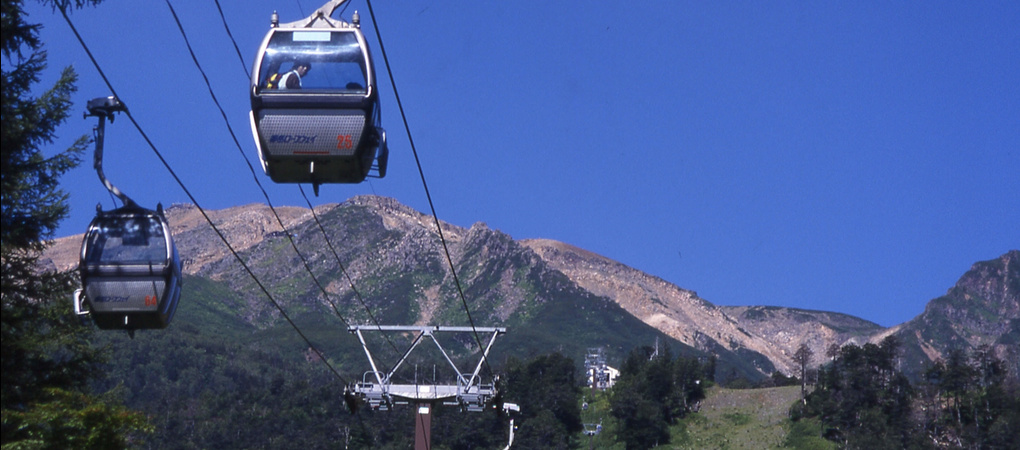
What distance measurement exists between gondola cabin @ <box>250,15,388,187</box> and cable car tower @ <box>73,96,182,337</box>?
8.42ft

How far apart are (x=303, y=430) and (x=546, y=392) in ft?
83.4

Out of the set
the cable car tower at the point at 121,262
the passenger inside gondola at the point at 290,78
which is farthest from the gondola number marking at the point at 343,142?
the cable car tower at the point at 121,262

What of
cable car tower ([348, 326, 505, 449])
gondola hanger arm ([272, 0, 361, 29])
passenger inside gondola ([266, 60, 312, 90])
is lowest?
cable car tower ([348, 326, 505, 449])

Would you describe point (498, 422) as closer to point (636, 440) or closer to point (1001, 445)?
point (636, 440)

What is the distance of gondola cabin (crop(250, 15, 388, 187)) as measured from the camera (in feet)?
42.1

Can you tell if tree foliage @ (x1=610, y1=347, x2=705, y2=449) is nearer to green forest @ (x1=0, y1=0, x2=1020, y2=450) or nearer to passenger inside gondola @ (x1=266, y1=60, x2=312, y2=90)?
green forest @ (x1=0, y1=0, x2=1020, y2=450)

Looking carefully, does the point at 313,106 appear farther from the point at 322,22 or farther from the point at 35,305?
the point at 35,305

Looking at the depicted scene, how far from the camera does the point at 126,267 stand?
14812mm

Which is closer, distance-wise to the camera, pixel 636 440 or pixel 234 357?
pixel 636 440

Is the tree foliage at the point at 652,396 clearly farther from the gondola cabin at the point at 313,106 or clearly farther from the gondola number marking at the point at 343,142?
the gondola number marking at the point at 343,142

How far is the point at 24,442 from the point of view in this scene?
57.4ft

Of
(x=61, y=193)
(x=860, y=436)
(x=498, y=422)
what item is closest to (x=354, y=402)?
(x=61, y=193)

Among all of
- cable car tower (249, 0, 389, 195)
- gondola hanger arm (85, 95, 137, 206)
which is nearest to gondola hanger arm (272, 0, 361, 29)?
cable car tower (249, 0, 389, 195)

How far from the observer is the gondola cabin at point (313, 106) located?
1282 centimetres
